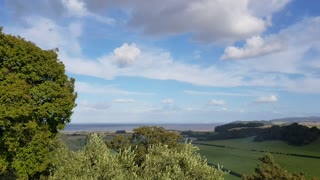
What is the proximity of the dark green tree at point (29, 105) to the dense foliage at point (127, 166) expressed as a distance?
9.98 meters

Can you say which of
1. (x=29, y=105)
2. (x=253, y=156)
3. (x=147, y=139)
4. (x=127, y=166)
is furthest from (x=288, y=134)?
(x=127, y=166)

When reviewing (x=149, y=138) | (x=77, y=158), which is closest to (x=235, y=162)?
(x=149, y=138)

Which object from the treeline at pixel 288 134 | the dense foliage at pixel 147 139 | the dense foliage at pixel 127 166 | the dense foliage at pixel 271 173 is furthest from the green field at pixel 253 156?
the dense foliage at pixel 127 166

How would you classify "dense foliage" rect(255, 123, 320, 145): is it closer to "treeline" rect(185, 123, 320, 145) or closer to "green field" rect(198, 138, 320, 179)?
"treeline" rect(185, 123, 320, 145)

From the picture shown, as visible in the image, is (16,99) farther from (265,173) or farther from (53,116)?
(265,173)

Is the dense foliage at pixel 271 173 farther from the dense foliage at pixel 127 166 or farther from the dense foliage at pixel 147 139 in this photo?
the dense foliage at pixel 127 166

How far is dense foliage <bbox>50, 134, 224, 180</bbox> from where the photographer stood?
2604 centimetres

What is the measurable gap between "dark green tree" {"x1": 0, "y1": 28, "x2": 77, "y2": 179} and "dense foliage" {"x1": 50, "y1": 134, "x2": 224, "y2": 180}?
998 cm

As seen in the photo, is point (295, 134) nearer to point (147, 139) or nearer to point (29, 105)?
point (147, 139)

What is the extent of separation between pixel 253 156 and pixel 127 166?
102 meters

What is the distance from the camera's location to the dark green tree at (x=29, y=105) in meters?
37.4

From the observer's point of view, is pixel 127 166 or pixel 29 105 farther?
pixel 29 105

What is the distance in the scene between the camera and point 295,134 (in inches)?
5482

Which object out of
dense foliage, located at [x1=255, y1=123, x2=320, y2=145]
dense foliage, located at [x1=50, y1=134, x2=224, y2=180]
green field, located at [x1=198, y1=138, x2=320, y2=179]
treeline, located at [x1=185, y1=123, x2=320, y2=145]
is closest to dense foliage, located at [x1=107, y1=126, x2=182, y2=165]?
green field, located at [x1=198, y1=138, x2=320, y2=179]
